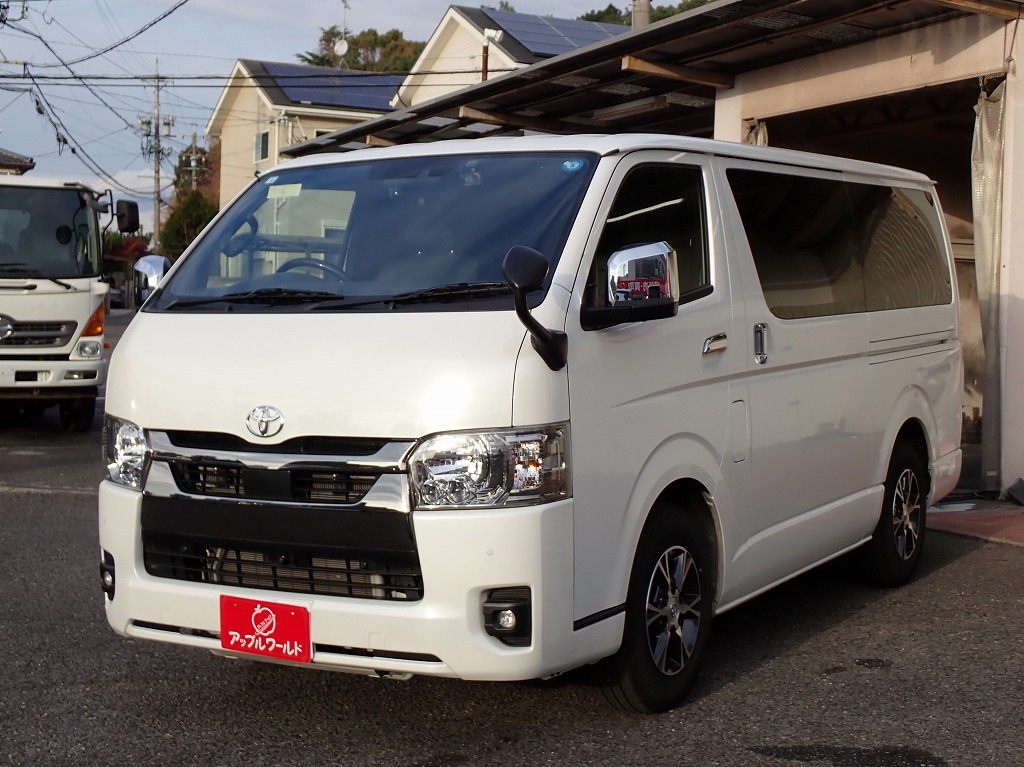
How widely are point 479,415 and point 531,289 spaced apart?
1.36ft

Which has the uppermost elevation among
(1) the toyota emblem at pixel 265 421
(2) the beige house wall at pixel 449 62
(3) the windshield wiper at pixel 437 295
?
(2) the beige house wall at pixel 449 62

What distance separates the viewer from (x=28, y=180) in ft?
43.0

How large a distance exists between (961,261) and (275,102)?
30.4 m

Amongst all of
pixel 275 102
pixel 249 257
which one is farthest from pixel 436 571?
pixel 275 102

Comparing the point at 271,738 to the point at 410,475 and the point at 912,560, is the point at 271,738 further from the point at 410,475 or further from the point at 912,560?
the point at 912,560

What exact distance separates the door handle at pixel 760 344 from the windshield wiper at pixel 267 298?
5.63 ft

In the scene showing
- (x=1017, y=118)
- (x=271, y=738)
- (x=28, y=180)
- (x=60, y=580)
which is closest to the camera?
(x=271, y=738)

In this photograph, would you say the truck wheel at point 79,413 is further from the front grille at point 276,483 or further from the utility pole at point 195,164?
the utility pole at point 195,164

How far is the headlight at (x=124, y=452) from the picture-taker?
4.37m

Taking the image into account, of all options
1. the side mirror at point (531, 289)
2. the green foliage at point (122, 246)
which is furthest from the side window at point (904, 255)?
the green foliage at point (122, 246)

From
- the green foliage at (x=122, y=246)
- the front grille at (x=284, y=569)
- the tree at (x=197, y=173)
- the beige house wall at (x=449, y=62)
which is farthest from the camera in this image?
the tree at (x=197, y=173)

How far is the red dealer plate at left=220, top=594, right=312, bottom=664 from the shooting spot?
4078 mm

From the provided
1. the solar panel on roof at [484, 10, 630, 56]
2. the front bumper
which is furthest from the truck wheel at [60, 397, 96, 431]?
the solar panel on roof at [484, 10, 630, 56]

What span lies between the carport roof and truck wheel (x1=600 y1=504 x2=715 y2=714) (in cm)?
583
